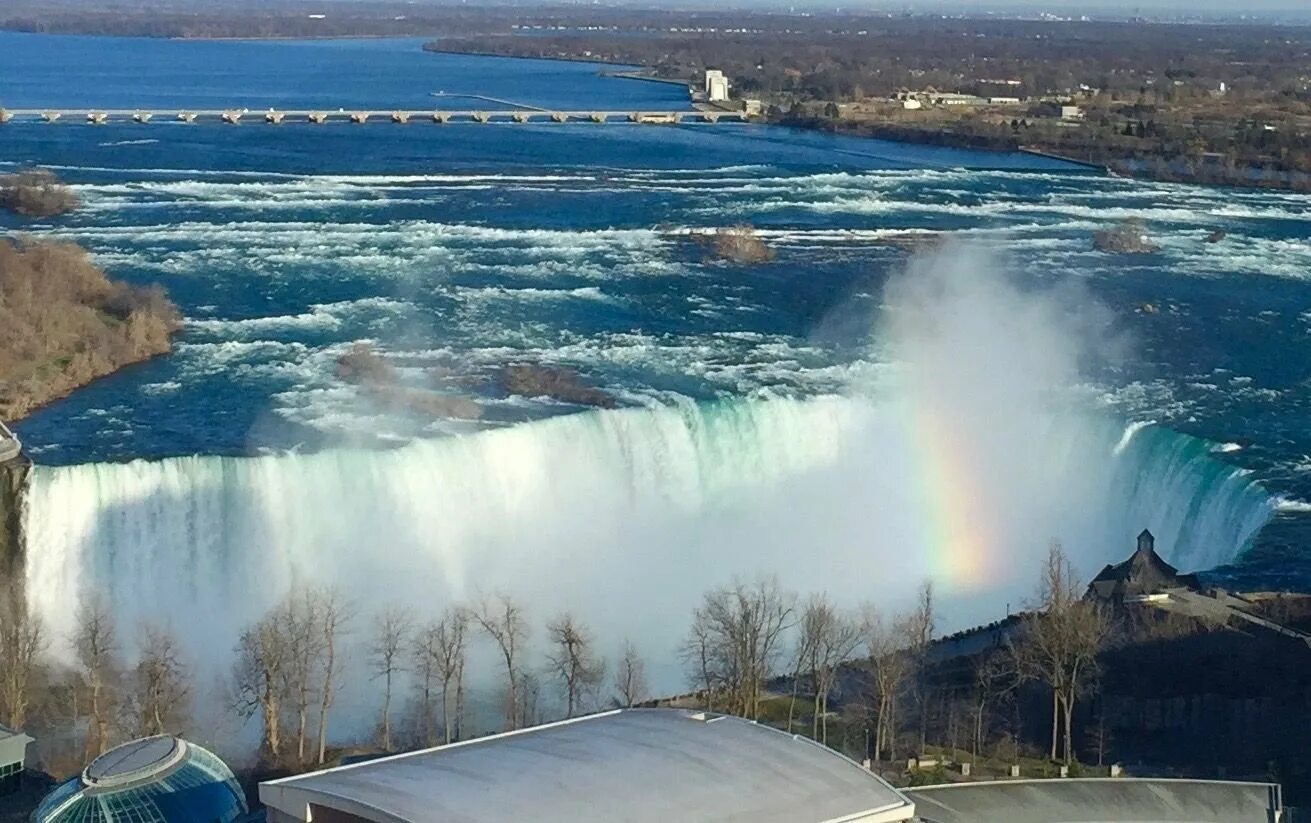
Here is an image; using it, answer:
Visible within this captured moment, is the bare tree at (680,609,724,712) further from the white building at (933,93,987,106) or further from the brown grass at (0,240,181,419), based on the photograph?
the white building at (933,93,987,106)

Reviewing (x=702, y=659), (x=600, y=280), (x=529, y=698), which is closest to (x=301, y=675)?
(x=529, y=698)

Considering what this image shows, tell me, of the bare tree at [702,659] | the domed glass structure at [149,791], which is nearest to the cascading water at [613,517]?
the bare tree at [702,659]

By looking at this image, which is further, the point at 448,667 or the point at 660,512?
the point at 660,512

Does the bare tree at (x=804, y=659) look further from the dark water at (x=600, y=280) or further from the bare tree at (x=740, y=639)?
the dark water at (x=600, y=280)

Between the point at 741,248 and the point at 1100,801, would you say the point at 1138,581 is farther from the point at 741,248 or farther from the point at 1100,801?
the point at 741,248

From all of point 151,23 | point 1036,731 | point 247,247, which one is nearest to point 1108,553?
point 1036,731

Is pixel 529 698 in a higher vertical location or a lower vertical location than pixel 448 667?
lower
